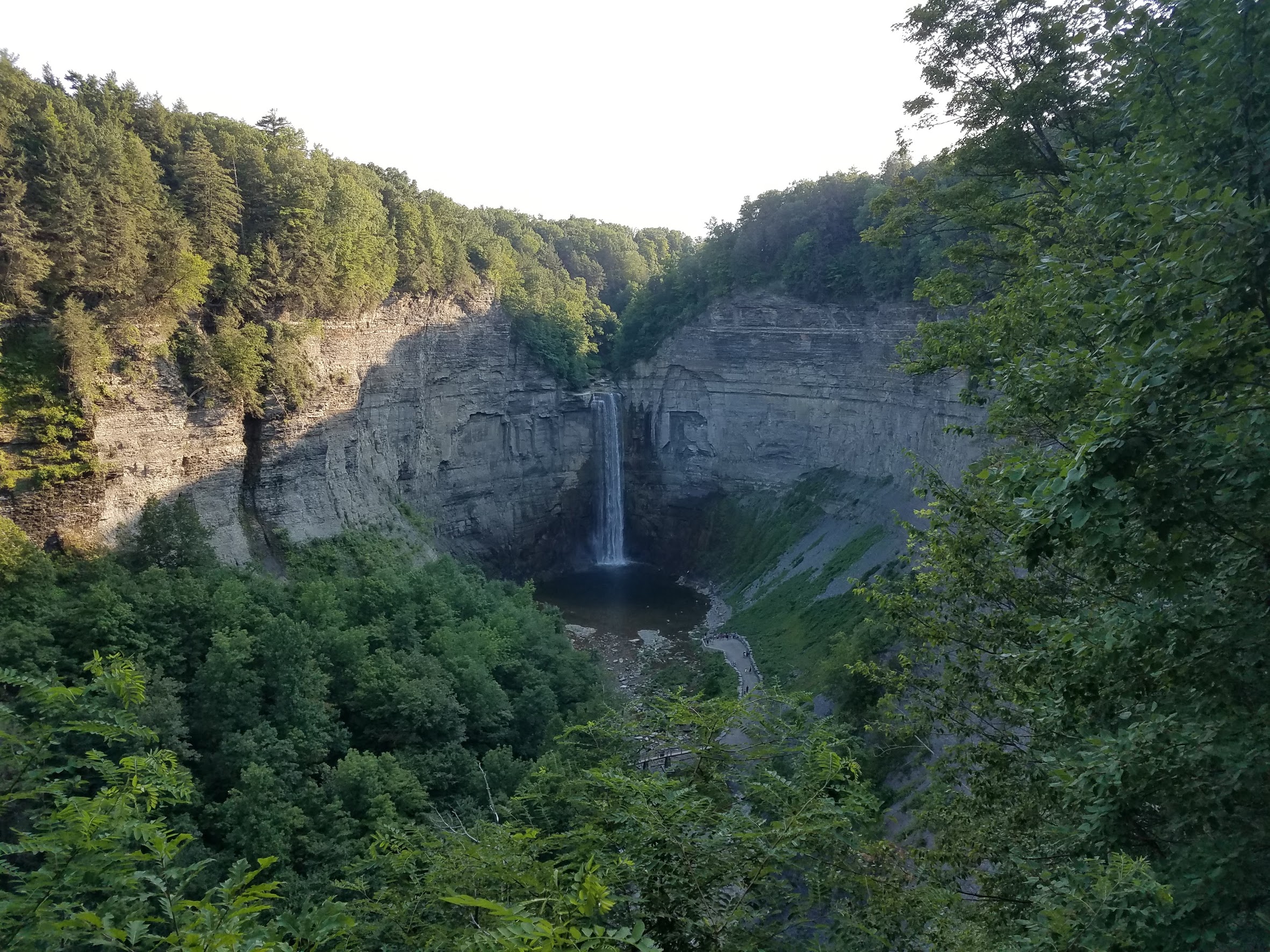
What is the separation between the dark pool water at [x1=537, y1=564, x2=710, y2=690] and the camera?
35.3 metres

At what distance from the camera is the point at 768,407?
47.2 meters

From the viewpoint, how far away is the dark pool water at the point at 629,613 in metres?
35.3

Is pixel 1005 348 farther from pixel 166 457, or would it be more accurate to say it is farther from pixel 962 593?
pixel 166 457

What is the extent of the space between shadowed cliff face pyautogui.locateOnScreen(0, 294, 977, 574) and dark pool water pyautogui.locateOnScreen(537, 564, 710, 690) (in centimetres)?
238

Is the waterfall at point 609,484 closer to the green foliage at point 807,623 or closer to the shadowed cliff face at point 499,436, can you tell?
the shadowed cliff face at point 499,436

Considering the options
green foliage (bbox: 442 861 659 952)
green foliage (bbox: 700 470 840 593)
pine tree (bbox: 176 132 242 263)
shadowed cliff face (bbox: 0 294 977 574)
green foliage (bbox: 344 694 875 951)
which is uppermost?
pine tree (bbox: 176 132 242 263)

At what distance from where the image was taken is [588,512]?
51219 mm

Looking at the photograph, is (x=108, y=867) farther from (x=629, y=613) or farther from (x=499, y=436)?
(x=499, y=436)

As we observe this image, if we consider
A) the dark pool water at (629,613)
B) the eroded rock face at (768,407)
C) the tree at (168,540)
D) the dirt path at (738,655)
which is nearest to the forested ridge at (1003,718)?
the tree at (168,540)

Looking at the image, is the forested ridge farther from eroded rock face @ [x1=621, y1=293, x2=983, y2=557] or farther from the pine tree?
eroded rock face @ [x1=621, y1=293, x2=983, y2=557]

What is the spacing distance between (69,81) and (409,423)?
18738 mm

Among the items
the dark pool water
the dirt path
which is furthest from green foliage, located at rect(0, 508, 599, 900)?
the dark pool water

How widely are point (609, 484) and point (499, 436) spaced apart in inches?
366

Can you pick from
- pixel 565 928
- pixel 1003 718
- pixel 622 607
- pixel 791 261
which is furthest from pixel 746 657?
pixel 565 928
